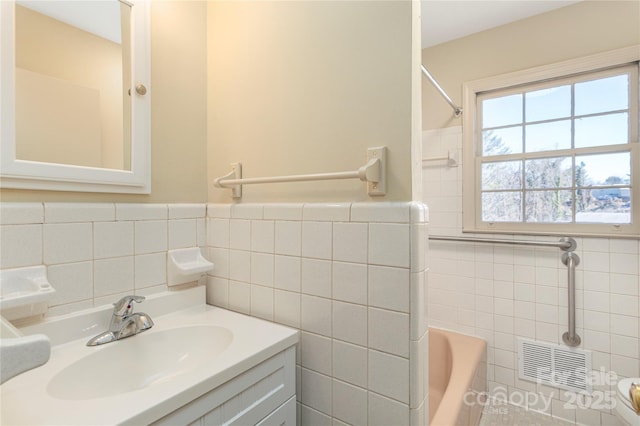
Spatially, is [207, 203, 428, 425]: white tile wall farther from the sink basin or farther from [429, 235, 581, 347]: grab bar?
[429, 235, 581, 347]: grab bar

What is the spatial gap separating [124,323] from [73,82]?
77 cm

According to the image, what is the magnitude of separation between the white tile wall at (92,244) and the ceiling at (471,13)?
6.05 ft

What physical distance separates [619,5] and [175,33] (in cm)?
226

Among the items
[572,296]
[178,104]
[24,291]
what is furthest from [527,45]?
[24,291]

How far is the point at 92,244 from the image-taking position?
937 millimetres

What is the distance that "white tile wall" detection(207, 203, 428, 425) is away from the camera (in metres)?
0.81

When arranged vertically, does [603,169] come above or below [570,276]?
above

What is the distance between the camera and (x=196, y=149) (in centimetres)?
126

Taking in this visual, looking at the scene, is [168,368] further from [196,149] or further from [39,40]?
[39,40]

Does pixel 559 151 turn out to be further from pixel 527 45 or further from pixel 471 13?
pixel 471 13

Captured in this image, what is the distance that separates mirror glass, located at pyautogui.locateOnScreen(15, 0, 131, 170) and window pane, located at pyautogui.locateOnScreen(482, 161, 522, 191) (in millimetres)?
2080

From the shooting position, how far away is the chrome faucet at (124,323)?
894 millimetres

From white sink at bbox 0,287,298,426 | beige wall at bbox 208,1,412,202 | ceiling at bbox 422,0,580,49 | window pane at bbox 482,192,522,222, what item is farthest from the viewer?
window pane at bbox 482,192,522,222

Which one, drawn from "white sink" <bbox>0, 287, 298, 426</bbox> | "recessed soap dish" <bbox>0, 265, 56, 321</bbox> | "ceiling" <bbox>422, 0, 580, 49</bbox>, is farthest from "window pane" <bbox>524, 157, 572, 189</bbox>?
"recessed soap dish" <bbox>0, 265, 56, 321</bbox>
